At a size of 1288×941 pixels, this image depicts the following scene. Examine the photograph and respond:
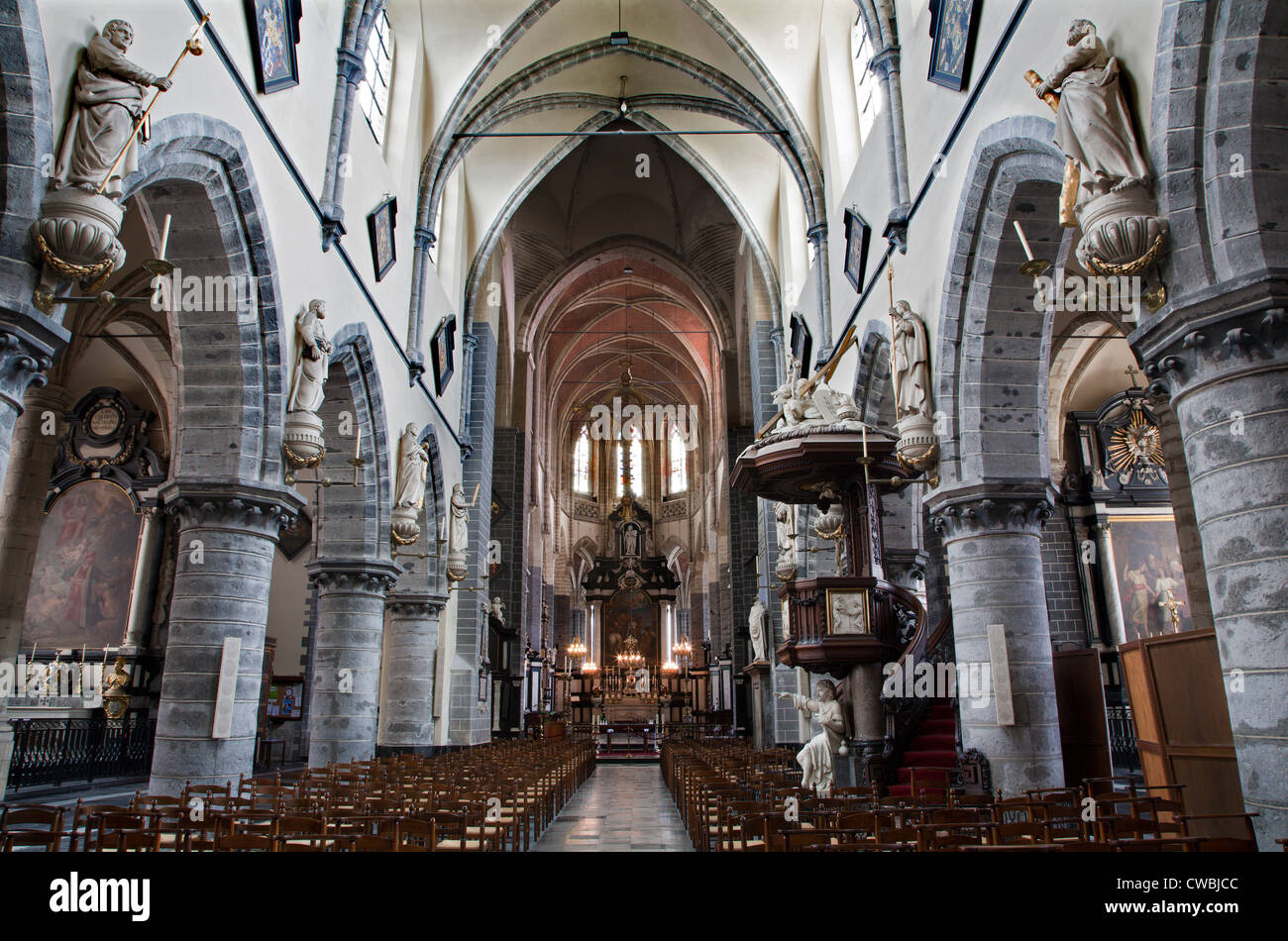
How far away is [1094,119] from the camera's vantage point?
5586 mm

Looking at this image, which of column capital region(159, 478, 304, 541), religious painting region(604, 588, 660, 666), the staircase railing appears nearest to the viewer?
column capital region(159, 478, 304, 541)

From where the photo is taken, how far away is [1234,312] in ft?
15.2

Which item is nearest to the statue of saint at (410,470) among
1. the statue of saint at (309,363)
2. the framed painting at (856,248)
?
the statue of saint at (309,363)

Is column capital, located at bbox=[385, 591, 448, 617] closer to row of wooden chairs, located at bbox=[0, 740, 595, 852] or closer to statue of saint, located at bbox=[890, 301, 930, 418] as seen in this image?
row of wooden chairs, located at bbox=[0, 740, 595, 852]

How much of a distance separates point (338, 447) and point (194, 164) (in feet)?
18.7

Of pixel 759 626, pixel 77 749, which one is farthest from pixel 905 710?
pixel 77 749

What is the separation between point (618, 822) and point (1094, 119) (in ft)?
29.7

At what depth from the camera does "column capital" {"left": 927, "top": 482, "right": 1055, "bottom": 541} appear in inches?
330

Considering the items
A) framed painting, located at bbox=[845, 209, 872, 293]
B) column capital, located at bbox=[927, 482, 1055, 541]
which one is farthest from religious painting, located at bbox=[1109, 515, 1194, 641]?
column capital, located at bbox=[927, 482, 1055, 541]

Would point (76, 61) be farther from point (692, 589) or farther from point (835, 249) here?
point (692, 589)

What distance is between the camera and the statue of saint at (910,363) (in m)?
9.32

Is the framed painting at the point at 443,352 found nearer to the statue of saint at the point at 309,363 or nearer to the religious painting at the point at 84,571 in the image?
the religious painting at the point at 84,571

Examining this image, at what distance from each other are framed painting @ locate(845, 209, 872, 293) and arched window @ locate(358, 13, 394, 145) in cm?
737
